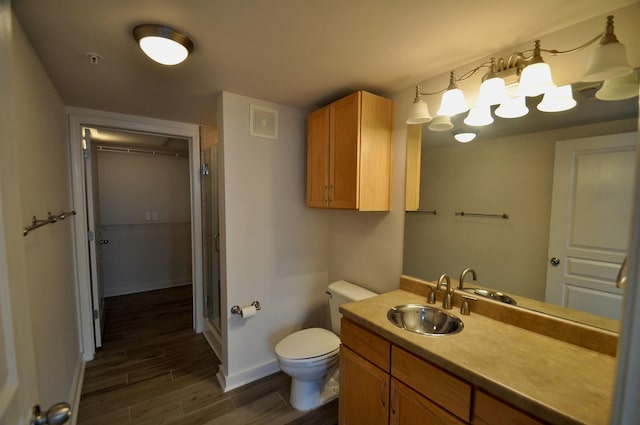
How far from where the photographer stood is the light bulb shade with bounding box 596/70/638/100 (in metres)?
1.09

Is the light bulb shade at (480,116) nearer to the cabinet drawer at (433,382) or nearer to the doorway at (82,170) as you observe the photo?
the cabinet drawer at (433,382)

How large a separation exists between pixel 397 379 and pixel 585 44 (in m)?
1.69

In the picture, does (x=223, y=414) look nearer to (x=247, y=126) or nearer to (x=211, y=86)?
(x=247, y=126)

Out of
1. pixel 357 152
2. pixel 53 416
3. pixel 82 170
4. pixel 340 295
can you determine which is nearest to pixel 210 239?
pixel 82 170

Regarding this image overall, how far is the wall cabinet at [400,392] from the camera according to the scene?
0.99 metres

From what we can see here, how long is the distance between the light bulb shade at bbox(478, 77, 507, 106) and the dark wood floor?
7.09 feet

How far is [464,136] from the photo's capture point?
1652mm

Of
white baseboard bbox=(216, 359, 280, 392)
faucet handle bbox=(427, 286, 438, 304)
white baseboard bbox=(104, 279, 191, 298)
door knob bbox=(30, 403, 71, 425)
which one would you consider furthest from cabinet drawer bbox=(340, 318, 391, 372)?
white baseboard bbox=(104, 279, 191, 298)

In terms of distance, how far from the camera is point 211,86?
184 cm

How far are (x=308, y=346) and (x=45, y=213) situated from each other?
69.1 inches

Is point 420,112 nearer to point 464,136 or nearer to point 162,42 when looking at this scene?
point 464,136

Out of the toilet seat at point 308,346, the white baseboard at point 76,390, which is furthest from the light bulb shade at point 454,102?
the white baseboard at point 76,390

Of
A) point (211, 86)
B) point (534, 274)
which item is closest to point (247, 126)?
point (211, 86)

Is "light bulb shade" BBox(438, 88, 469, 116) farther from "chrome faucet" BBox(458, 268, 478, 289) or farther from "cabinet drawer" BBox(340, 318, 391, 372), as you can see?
"cabinet drawer" BBox(340, 318, 391, 372)
